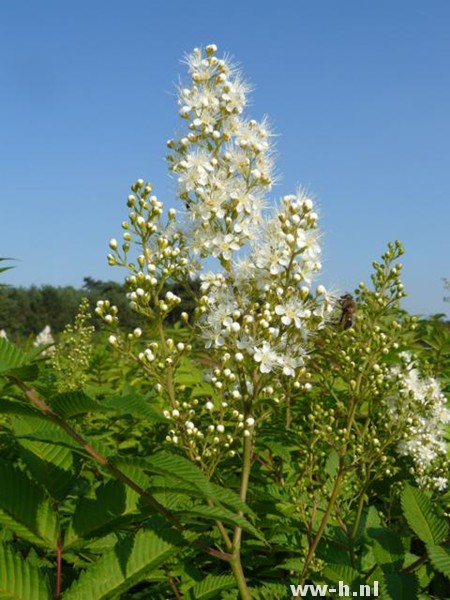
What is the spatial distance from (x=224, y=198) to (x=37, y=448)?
1.48 meters

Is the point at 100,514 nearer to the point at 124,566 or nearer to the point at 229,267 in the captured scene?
the point at 124,566

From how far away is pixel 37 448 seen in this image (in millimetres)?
2334

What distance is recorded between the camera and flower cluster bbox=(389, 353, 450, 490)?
3.78m

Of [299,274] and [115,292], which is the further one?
[115,292]

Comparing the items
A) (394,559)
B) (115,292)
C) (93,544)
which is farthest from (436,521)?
(115,292)

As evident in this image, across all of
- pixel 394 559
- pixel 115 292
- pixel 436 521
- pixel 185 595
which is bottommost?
pixel 185 595

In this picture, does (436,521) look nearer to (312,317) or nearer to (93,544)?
(312,317)

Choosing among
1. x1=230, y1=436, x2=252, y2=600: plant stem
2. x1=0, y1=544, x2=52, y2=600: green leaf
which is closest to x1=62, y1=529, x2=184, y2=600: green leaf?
x1=0, y1=544, x2=52, y2=600: green leaf

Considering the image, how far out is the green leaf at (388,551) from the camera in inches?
108

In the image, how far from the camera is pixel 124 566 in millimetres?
2070

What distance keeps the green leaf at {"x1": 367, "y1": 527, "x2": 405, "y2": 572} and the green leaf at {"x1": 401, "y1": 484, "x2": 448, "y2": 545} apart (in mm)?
121

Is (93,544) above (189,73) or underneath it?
underneath

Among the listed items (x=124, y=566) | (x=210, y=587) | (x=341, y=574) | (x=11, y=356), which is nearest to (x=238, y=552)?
(x=210, y=587)

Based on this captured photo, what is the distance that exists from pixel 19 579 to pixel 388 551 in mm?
1578
